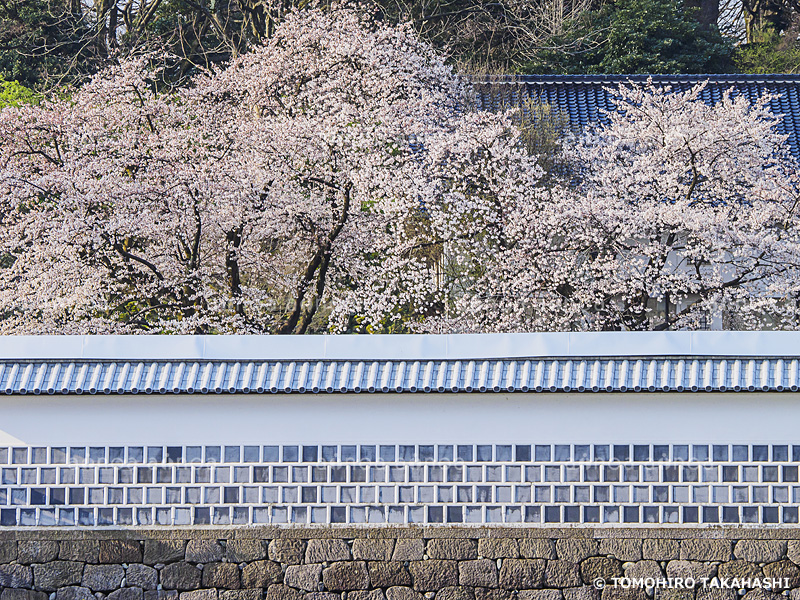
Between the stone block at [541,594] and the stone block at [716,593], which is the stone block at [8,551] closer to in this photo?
the stone block at [541,594]

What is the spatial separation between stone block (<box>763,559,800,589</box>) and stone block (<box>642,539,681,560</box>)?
0.62 meters

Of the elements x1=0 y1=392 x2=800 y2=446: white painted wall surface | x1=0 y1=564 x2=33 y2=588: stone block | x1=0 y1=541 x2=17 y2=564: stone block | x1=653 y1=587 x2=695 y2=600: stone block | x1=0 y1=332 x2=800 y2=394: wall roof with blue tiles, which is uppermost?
x1=0 y1=332 x2=800 y2=394: wall roof with blue tiles

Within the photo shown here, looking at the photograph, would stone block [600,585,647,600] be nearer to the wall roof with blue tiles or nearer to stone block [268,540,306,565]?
the wall roof with blue tiles

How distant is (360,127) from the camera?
1191 centimetres

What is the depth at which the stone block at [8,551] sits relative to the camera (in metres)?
6.77

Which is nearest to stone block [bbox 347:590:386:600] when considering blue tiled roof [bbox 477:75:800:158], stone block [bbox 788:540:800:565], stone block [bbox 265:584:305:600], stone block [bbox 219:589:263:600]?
stone block [bbox 265:584:305:600]

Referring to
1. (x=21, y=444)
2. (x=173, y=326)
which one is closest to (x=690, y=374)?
(x=21, y=444)

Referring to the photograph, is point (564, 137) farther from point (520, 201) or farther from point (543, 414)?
point (543, 414)

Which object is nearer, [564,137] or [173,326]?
[173,326]

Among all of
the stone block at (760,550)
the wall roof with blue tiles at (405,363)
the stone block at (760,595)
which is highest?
the wall roof with blue tiles at (405,363)

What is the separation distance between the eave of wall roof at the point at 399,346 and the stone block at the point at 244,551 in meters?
1.34

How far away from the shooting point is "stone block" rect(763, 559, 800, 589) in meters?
6.50

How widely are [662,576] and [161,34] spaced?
62.3 ft

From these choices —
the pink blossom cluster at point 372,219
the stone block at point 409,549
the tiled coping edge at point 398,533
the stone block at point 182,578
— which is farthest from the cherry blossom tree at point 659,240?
the stone block at point 182,578
